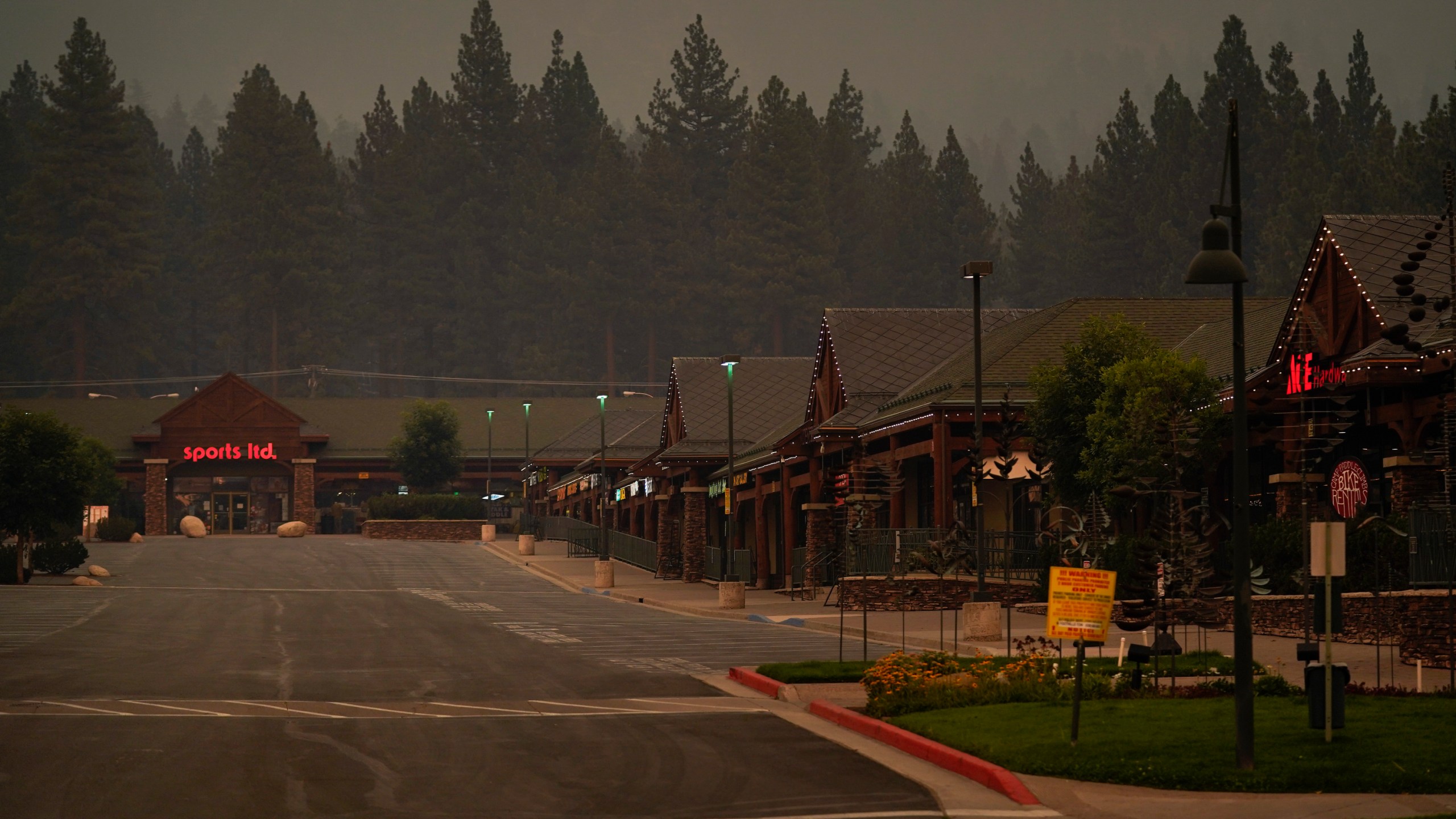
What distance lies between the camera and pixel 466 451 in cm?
10262

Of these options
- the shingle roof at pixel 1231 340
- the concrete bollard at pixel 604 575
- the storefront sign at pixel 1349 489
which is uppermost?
the shingle roof at pixel 1231 340

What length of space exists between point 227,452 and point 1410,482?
3080 inches

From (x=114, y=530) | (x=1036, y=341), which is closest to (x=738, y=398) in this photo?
(x=1036, y=341)

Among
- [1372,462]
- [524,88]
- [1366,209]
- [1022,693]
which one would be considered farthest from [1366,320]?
[524,88]

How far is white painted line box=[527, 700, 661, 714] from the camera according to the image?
73.8 ft

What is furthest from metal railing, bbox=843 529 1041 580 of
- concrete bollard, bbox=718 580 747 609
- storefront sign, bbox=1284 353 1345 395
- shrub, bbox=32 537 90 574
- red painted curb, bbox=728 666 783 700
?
shrub, bbox=32 537 90 574

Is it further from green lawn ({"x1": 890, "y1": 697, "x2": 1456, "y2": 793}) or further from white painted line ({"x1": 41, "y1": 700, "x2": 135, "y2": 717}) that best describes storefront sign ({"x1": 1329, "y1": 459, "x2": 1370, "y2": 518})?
white painted line ({"x1": 41, "y1": 700, "x2": 135, "y2": 717})

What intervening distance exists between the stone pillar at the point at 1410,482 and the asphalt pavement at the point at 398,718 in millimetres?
10880

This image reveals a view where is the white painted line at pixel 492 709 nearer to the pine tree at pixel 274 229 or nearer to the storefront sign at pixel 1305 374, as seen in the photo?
the storefront sign at pixel 1305 374

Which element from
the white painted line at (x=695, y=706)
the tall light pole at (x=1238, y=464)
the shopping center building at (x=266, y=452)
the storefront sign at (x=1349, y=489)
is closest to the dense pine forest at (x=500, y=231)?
the shopping center building at (x=266, y=452)

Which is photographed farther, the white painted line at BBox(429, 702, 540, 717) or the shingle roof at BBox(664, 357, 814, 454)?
the shingle roof at BBox(664, 357, 814, 454)

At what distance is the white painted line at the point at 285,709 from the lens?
21.8m

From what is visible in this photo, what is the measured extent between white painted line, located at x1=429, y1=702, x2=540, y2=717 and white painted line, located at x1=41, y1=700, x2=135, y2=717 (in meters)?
4.13

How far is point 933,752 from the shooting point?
17938mm
